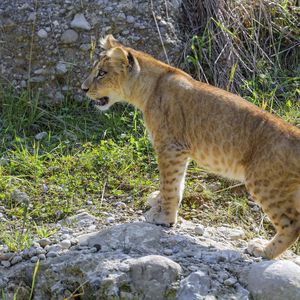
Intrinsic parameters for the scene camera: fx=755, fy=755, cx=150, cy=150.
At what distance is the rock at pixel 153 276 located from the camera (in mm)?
5391

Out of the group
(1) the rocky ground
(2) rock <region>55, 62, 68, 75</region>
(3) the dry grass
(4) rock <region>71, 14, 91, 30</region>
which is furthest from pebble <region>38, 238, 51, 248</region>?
(4) rock <region>71, 14, 91, 30</region>

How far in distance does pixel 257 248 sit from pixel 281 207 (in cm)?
43

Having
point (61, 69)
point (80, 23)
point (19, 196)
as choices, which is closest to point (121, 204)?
point (19, 196)

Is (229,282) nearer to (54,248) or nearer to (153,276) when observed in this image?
(153,276)

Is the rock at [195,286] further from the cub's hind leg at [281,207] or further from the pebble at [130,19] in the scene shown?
the pebble at [130,19]

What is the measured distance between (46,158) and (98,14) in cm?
211

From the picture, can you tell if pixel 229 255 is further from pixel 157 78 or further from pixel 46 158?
pixel 46 158

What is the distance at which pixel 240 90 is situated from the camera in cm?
844

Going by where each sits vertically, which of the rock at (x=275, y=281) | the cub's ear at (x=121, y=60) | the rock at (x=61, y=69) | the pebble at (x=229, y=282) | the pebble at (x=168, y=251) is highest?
the cub's ear at (x=121, y=60)

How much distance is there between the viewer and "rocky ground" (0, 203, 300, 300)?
5398 mm

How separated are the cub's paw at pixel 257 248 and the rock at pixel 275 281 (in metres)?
0.31

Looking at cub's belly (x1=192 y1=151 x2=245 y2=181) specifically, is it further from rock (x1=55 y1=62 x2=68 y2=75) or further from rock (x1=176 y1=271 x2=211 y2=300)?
rock (x1=55 y1=62 x2=68 y2=75)

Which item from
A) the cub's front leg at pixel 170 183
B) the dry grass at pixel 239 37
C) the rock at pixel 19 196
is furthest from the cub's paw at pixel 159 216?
the dry grass at pixel 239 37

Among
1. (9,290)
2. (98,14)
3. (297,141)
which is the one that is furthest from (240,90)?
(9,290)
